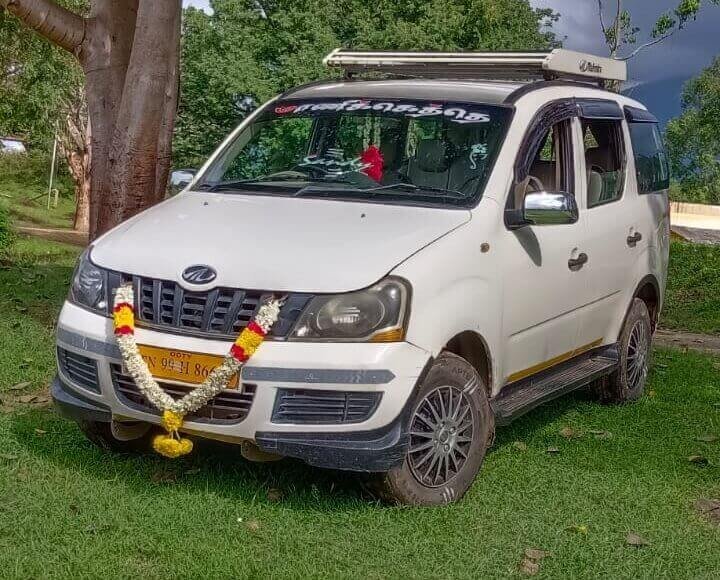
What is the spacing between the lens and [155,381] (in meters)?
4.97

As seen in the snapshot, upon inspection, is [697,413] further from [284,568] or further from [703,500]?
[284,568]

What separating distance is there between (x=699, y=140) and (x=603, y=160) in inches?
3872

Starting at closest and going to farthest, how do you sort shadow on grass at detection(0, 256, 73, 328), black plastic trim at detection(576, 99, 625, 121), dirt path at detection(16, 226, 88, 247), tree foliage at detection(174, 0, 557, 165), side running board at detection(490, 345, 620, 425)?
side running board at detection(490, 345, 620, 425) < black plastic trim at detection(576, 99, 625, 121) < shadow on grass at detection(0, 256, 73, 328) < dirt path at detection(16, 226, 88, 247) < tree foliage at detection(174, 0, 557, 165)

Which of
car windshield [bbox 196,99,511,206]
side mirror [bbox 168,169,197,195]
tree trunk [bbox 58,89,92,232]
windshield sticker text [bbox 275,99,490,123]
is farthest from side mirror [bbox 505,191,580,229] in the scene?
tree trunk [bbox 58,89,92,232]

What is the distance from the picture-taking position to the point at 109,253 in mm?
5324

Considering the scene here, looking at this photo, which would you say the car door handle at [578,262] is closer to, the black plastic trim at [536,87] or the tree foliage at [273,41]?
the black plastic trim at [536,87]

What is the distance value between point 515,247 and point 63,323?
7.48ft

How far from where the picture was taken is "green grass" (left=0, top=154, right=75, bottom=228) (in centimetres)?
5225

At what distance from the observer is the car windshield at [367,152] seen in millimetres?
5855

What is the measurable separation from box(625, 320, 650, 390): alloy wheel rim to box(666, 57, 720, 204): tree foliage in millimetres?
89963

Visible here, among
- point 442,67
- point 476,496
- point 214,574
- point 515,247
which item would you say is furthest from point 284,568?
point 442,67

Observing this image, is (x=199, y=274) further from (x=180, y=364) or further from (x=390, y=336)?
(x=390, y=336)

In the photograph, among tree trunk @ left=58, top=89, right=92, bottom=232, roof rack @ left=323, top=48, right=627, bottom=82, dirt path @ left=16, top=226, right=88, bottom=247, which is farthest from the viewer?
tree trunk @ left=58, top=89, right=92, bottom=232

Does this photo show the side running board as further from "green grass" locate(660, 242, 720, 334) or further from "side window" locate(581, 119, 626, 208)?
"green grass" locate(660, 242, 720, 334)
